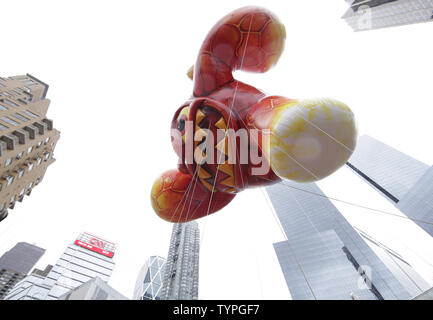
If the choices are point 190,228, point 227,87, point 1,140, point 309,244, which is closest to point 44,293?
point 190,228

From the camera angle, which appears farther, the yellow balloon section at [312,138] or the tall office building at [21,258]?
the tall office building at [21,258]

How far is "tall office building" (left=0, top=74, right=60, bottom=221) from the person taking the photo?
41.6 feet

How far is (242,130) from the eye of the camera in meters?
2.61

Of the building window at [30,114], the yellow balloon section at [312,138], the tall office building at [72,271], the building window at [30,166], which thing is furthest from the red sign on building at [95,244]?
the yellow balloon section at [312,138]

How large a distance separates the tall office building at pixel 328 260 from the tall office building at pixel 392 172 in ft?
44.0

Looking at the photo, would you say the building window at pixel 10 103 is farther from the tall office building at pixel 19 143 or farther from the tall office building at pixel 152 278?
the tall office building at pixel 152 278

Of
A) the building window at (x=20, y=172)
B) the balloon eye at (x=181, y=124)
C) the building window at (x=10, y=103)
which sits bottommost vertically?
the balloon eye at (x=181, y=124)

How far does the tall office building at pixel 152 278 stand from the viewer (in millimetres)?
71125

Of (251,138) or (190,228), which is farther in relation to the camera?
(190,228)

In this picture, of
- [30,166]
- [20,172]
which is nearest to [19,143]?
[20,172]

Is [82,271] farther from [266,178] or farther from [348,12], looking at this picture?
[348,12]

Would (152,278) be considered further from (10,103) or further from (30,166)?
(10,103)

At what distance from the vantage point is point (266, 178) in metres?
2.82
